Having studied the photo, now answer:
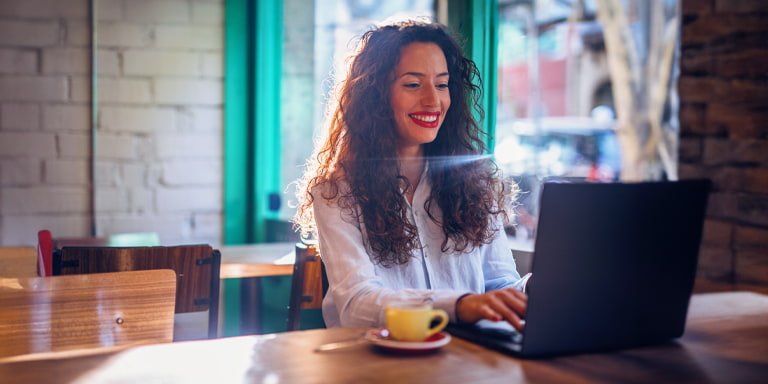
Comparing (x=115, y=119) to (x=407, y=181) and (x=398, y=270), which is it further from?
(x=398, y=270)

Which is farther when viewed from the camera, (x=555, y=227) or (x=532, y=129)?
(x=532, y=129)

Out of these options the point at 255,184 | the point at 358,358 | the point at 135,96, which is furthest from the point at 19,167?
the point at 358,358

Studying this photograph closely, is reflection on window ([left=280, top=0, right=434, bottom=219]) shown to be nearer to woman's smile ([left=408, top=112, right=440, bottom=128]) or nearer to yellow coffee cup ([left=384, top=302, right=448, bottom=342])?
woman's smile ([left=408, top=112, right=440, bottom=128])

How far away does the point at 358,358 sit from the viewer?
3.57 ft

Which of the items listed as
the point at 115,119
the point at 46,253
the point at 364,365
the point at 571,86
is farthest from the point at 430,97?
the point at 571,86

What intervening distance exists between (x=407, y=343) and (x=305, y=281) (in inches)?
45.5

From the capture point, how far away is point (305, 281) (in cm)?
223

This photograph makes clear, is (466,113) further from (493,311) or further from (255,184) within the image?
(255,184)

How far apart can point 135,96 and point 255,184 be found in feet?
2.39

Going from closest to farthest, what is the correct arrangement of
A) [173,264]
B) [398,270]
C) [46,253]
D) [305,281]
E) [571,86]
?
[398,270] < [46,253] < [173,264] < [305,281] < [571,86]

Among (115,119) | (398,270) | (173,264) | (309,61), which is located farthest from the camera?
(309,61)

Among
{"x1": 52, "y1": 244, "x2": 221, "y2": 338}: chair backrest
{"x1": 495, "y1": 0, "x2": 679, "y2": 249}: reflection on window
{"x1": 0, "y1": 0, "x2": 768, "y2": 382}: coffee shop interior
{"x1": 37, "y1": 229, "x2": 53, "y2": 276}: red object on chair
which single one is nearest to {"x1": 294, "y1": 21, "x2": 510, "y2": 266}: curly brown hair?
{"x1": 0, "y1": 0, "x2": 768, "y2": 382}: coffee shop interior

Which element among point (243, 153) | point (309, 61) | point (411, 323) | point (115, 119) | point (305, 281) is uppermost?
point (309, 61)

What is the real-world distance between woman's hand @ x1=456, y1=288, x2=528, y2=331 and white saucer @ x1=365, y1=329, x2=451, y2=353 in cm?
11
